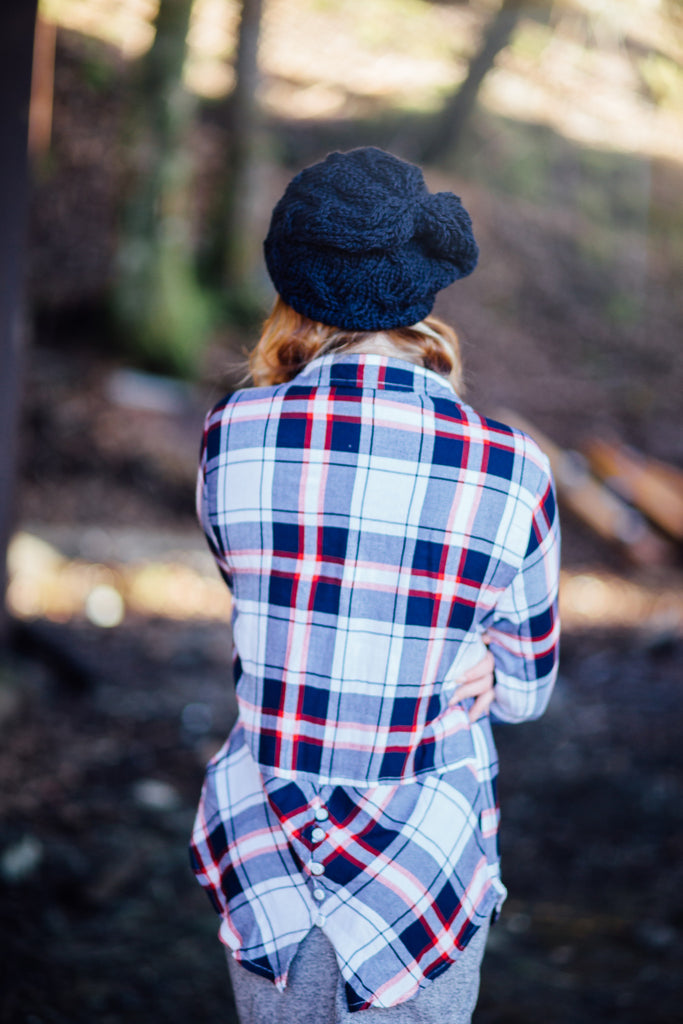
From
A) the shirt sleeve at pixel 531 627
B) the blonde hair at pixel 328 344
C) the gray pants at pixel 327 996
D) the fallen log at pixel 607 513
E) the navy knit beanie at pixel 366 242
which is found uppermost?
the navy knit beanie at pixel 366 242

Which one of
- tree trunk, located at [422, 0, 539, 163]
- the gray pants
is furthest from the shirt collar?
tree trunk, located at [422, 0, 539, 163]

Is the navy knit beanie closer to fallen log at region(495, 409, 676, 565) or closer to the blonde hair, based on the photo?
the blonde hair

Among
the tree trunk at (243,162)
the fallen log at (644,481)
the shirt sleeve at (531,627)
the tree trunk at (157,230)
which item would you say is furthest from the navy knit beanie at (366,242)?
the tree trunk at (243,162)

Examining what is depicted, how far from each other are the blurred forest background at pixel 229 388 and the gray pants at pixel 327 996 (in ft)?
3.95

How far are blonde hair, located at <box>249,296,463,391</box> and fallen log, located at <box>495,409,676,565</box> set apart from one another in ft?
18.6

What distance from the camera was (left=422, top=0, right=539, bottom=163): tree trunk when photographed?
44.9 feet

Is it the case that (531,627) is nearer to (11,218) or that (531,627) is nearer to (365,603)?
(365,603)

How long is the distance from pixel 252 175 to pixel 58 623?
7.87m

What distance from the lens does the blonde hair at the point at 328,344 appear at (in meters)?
1.49

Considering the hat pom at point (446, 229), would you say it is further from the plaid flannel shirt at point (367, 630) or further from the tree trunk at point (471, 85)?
the tree trunk at point (471, 85)

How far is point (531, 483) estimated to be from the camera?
136 cm

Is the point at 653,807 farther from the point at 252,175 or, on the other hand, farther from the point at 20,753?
the point at 252,175

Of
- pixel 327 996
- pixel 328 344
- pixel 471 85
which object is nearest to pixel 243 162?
pixel 471 85

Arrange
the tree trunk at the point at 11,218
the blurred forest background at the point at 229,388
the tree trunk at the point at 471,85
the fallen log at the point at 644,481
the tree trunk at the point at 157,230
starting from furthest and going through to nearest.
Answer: the tree trunk at the point at 471,85 < the tree trunk at the point at 157,230 < the fallen log at the point at 644,481 < the tree trunk at the point at 11,218 < the blurred forest background at the point at 229,388
